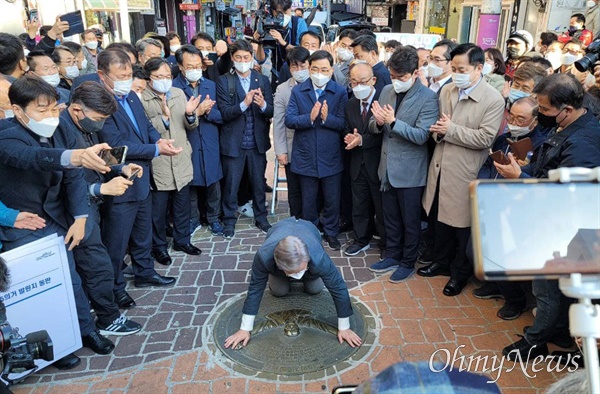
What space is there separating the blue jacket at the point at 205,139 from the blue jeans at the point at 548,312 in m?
3.63

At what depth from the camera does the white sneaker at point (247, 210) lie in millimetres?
6459

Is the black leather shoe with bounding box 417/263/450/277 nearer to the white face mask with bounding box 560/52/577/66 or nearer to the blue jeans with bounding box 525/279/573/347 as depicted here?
the blue jeans with bounding box 525/279/573/347

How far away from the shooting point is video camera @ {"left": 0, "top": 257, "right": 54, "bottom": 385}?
2400mm

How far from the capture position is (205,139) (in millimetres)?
5496

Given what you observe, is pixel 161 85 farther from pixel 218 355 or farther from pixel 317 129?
pixel 218 355

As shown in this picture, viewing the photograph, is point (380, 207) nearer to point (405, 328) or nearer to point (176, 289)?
point (405, 328)

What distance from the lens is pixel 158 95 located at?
190 inches

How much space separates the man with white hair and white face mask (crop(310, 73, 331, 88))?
1.92m

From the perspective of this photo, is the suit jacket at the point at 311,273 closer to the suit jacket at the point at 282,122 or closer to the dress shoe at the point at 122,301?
the dress shoe at the point at 122,301

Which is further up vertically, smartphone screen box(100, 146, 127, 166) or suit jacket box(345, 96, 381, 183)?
smartphone screen box(100, 146, 127, 166)

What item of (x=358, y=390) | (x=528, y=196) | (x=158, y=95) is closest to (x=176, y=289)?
(x=158, y=95)

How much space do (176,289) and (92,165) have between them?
6.56 feet

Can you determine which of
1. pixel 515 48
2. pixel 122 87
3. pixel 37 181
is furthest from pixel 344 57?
pixel 37 181

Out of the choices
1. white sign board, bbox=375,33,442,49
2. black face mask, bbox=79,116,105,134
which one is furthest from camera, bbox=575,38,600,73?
white sign board, bbox=375,33,442,49
